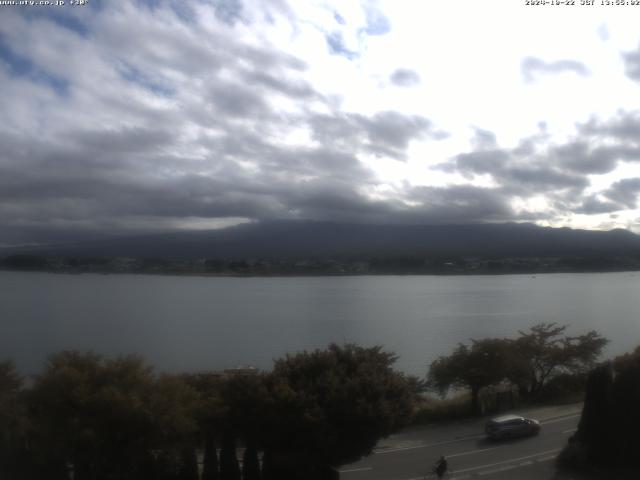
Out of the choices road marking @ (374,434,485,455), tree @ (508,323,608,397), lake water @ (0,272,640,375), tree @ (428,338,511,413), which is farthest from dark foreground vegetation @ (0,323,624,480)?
lake water @ (0,272,640,375)

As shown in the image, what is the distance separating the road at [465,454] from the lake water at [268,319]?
13712 millimetres

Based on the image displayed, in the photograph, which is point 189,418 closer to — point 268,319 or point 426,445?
point 426,445

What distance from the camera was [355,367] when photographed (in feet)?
41.7

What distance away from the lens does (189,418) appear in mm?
11094

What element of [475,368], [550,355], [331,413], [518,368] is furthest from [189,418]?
[550,355]

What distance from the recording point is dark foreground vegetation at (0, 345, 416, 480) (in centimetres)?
1043

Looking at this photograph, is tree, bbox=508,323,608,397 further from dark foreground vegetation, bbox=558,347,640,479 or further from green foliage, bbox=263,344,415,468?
green foliage, bbox=263,344,415,468

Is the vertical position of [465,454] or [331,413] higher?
[331,413]

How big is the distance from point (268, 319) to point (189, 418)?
4278 centimetres

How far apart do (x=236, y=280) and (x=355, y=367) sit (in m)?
103

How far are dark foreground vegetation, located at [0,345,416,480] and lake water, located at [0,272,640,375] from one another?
1929cm

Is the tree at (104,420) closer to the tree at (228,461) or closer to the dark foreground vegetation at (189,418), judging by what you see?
the dark foreground vegetation at (189,418)

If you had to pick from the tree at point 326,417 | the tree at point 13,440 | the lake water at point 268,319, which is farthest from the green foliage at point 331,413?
the lake water at point 268,319

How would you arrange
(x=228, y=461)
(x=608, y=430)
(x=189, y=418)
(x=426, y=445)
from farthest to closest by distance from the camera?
1. (x=426, y=445)
2. (x=608, y=430)
3. (x=228, y=461)
4. (x=189, y=418)
